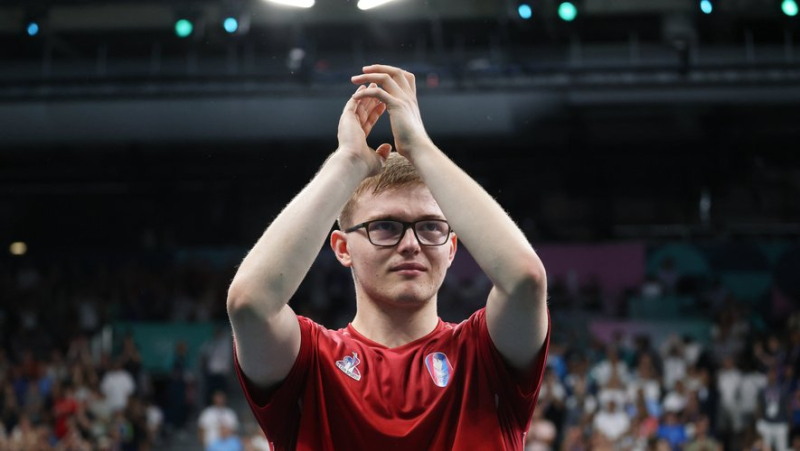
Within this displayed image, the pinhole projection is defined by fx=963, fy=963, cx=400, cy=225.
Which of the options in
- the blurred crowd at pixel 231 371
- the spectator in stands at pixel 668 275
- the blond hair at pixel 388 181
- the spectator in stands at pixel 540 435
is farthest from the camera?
the spectator in stands at pixel 668 275

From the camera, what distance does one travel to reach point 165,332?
15906 mm

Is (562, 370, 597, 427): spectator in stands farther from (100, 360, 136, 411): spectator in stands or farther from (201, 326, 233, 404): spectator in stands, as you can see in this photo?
(100, 360, 136, 411): spectator in stands

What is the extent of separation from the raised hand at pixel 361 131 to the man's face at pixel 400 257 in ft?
0.36

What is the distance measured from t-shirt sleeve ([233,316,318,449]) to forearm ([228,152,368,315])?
0.76 feet

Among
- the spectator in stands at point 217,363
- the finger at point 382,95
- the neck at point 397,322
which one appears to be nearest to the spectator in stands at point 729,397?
the spectator in stands at point 217,363

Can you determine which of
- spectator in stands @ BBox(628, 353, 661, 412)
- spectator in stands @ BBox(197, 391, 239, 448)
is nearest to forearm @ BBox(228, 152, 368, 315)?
spectator in stands @ BBox(197, 391, 239, 448)

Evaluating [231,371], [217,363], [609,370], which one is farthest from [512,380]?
[231,371]

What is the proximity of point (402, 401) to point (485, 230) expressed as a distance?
51 cm

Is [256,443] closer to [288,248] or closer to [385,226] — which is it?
[385,226]

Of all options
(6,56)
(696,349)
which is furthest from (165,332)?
(696,349)

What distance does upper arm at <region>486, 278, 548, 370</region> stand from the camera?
2.33m

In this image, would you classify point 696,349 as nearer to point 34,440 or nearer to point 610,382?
point 610,382

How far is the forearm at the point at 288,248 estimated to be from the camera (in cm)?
230

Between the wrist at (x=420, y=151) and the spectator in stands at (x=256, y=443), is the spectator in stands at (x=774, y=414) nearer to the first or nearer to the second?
the spectator in stands at (x=256, y=443)
